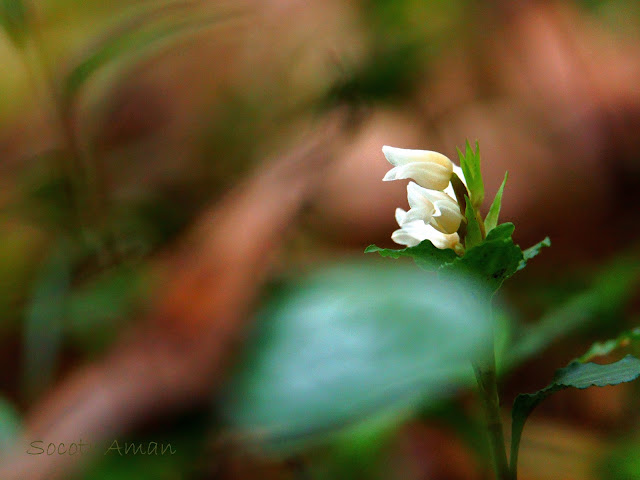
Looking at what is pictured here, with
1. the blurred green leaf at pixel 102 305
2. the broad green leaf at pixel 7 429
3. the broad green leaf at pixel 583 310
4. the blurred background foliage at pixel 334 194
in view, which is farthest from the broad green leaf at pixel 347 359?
the blurred green leaf at pixel 102 305

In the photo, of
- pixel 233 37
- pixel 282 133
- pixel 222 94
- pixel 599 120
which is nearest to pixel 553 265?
pixel 599 120

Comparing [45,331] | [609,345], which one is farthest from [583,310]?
[45,331]

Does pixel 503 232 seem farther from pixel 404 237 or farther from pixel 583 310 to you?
pixel 583 310

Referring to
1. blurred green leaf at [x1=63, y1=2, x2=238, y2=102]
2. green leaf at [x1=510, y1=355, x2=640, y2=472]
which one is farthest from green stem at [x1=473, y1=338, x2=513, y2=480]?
blurred green leaf at [x1=63, y1=2, x2=238, y2=102]

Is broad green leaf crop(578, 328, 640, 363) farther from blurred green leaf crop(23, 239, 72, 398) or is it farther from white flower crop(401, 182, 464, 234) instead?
blurred green leaf crop(23, 239, 72, 398)

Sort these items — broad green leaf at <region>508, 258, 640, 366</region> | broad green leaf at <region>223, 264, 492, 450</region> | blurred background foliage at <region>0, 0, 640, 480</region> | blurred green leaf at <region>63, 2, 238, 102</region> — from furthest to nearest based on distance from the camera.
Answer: blurred green leaf at <region>63, 2, 238, 102</region> < broad green leaf at <region>508, 258, 640, 366</region> < blurred background foliage at <region>0, 0, 640, 480</region> < broad green leaf at <region>223, 264, 492, 450</region>
